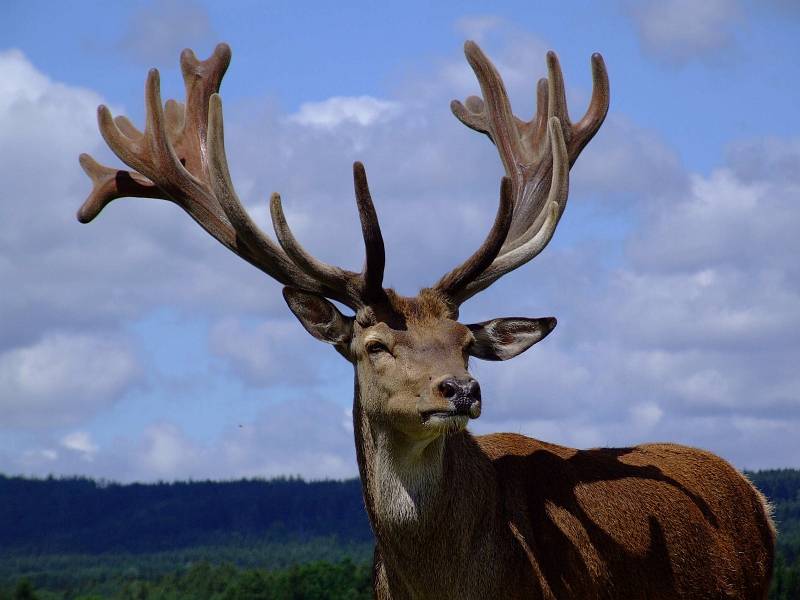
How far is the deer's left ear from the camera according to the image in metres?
11.4

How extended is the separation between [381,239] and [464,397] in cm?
156

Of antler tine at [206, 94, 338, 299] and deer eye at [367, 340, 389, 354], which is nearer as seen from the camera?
deer eye at [367, 340, 389, 354]

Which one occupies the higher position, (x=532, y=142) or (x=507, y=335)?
(x=532, y=142)

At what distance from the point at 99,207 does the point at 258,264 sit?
2.48m

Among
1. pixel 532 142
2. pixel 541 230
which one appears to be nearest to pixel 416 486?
pixel 541 230

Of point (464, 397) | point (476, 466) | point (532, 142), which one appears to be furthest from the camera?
point (532, 142)

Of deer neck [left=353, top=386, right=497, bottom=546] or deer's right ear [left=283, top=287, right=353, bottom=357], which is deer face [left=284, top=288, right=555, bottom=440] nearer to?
deer's right ear [left=283, top=287, right=353, bottom=357]

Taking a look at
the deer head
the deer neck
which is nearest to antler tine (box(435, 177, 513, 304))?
the deer head

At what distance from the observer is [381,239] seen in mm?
11133

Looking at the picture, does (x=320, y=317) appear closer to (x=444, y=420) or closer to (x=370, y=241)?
(x=370, y=241)

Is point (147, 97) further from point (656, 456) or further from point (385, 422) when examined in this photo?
point (656, 456)

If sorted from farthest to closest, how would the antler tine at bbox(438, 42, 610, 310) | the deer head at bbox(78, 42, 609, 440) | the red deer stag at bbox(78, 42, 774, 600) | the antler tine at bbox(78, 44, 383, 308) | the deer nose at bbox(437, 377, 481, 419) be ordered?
the antler tine at bbox(438, 42, 610, 310) → the antler tine at bbox(78, 44, 383, 308) → the red deer stag at bbox(78, 42, 774, 600) → the deer head at bbox(78, 42, 609, 440) → the deer nose at bbox(437, 377, 481, 419)

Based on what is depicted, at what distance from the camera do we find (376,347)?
10.8 metres

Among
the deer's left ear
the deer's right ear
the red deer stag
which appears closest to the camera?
the red deer stag
